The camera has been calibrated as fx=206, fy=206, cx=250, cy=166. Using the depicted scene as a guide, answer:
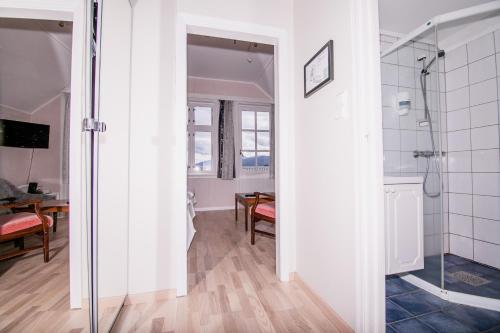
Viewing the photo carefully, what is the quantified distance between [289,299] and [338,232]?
0.67m

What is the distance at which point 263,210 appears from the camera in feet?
8.50

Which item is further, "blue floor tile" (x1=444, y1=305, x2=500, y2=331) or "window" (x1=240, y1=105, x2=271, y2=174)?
"window" (x1=240, y1=105, x2=271, y2=174)

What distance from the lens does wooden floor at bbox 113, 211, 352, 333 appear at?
1.23 meters

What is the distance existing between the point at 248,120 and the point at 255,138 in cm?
48

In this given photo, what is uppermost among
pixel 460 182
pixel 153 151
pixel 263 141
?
pixel 263 141

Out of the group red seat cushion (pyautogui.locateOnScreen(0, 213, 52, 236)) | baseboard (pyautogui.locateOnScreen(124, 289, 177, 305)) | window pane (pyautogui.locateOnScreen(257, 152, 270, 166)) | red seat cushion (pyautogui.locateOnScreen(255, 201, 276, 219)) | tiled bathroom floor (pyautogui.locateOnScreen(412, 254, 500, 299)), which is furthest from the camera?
window pane (pyautogui.locateOnScreen(257, 152, 270, 166))

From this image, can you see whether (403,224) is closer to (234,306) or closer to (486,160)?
(486,160)

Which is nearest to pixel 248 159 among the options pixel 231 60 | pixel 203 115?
pixel 203 115

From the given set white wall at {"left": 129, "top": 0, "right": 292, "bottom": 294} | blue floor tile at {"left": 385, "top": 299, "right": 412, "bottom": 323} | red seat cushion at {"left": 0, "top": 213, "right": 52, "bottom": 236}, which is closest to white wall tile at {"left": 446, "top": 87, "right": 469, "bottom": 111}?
blue floor tile at {"left": 385, "top": 299, "right": 412, "bottom": 323}

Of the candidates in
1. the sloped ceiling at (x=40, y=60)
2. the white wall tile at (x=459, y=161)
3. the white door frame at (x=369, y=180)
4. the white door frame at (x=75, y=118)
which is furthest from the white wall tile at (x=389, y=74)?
the sloped ceiling at (x=40, y=60)

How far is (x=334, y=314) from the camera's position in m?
1.25

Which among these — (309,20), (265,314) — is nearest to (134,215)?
(265,314)

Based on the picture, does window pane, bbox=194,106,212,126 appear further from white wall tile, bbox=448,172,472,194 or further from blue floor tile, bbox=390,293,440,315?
blue floor tile, bbox=390,293,440,315

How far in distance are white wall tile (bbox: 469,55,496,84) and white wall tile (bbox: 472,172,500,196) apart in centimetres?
94
